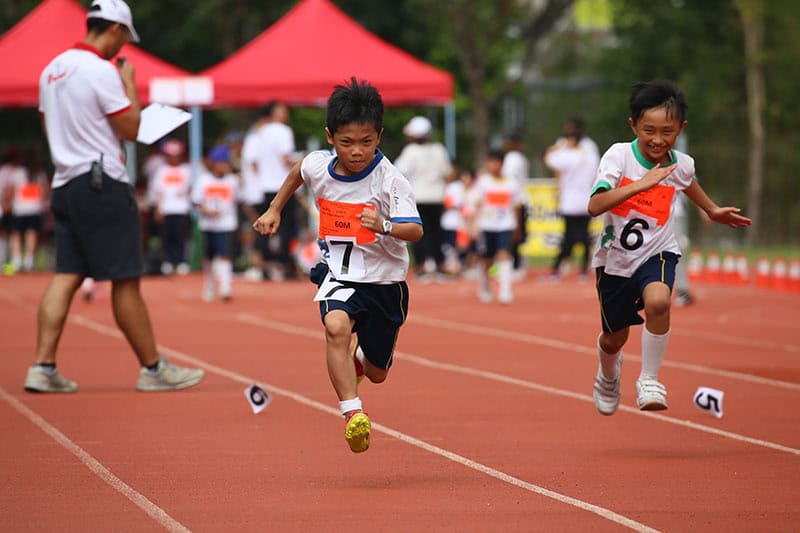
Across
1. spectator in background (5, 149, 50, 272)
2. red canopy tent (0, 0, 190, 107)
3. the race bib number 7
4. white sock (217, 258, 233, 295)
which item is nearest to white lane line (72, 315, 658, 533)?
the race bib number 7

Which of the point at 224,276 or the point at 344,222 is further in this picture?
the point at 224,276

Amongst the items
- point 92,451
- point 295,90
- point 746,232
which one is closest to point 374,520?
point 92,451

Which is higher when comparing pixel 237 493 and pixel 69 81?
pixel 69 81

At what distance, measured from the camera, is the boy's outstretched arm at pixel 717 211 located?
25.1ft

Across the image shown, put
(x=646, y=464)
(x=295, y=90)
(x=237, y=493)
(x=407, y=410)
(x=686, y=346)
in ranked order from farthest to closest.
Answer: (x=295, y=90) < (x=686, y=346) < (x=407, y=410) < (x=646, y=464) < (x=237, y=493)

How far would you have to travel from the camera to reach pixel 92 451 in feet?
24.1

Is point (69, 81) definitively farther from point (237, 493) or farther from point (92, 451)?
point (237, 493)

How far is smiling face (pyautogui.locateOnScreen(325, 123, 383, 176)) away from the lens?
673 cm

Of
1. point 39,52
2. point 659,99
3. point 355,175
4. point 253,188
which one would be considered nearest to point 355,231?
point 355,175

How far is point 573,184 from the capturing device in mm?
19953

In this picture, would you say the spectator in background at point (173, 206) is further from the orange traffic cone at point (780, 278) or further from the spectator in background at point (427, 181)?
the orange traffic cone at point (780, 278)

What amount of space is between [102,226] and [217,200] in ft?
24.4

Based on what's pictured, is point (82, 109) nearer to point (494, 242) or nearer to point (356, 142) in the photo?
point (356, 142)

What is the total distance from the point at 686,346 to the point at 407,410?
13.8 ft
